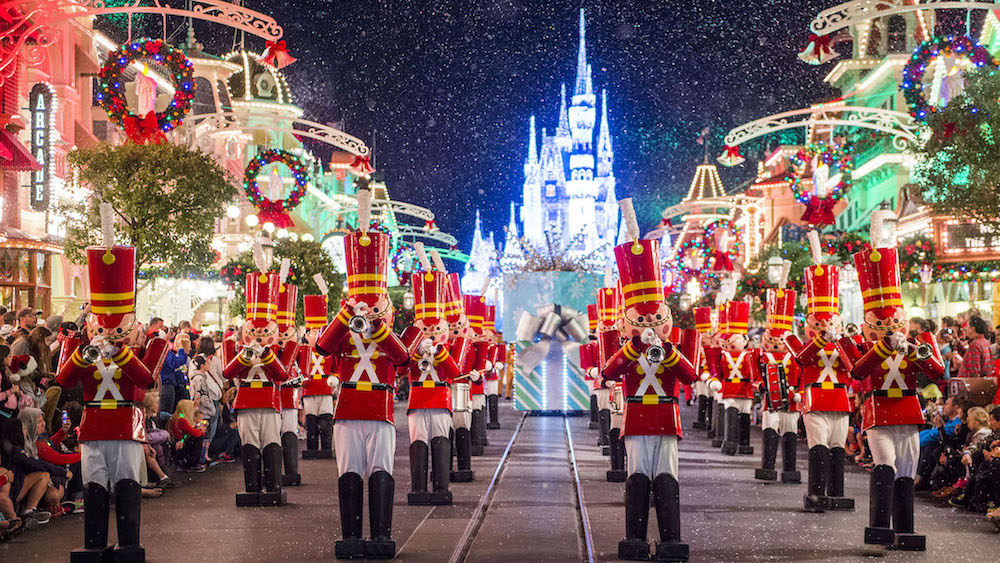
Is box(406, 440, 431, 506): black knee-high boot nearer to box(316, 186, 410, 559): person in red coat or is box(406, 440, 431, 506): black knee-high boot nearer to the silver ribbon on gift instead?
box(316, 186, 410, 559): person in red coat

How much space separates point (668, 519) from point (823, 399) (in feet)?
12.0

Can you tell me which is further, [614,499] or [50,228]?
[50,228]

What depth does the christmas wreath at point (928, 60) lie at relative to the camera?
19219mm

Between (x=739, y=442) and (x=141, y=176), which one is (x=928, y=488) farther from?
(x=141, y=176)

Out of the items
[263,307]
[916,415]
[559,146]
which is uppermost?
[559,146]

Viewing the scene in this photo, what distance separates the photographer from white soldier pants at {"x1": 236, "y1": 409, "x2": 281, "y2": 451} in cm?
1331

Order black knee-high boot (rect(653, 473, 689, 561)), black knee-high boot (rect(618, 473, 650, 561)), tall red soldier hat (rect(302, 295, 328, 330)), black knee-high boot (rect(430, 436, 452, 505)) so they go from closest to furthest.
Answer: black knee-high boot (rect(653, 473, 689, 561)), black knee-high boot (rect(618, 473, 650, 561)), black knee-high boot (rect(430, 436, 452, 505)), tall red soldier hat (rect(302, 295, 328, 330))

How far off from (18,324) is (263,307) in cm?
395

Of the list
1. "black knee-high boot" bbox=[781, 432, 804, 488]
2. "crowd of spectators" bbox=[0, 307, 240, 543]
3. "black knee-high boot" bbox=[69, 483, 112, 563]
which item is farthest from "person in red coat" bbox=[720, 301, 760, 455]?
"black knee-high boot" bbox=[69, 483, 112, 563]

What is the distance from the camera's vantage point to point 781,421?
620 inches

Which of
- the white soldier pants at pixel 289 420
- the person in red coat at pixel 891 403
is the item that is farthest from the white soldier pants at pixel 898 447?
the white soldier pants at pixel 289 420

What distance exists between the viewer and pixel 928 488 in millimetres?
15016

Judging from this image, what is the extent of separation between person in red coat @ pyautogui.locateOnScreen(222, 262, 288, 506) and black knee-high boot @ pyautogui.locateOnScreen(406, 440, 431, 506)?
1.42 meters

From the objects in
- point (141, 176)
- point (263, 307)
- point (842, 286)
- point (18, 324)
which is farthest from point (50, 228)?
point (842, 286)
